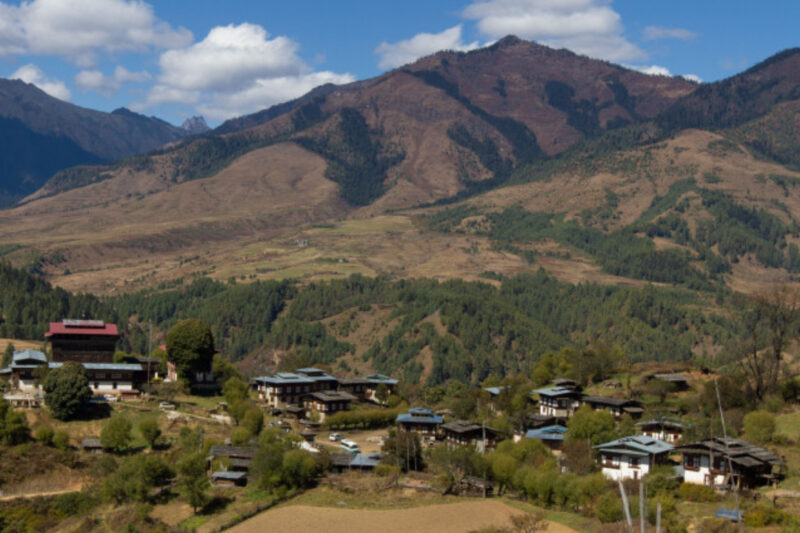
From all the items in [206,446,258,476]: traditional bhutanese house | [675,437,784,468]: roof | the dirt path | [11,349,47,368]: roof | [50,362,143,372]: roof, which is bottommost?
the dirt path

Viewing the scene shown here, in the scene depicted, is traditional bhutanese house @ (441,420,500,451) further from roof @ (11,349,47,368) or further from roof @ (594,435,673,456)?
roof @ (11,349,47,368)

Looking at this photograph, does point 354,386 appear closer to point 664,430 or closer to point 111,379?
point 111,379

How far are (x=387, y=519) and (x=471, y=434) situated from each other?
76.8 feet

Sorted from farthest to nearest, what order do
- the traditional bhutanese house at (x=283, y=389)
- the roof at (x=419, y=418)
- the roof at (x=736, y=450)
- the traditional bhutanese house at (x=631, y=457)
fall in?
the traditional bhutanese house at (x=283, y=389) → the roof at (x=419, y=418) → the traditional bhutanese house at (x=631, y=457) → the roof at (x=736, y=450)

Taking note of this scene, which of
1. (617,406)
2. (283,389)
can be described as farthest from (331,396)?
(617,406)

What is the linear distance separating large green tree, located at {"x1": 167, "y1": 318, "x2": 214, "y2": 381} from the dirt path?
34.6 meters

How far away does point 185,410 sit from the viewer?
85438 mm

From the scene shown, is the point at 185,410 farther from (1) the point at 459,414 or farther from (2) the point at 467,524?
(2) the point at 467,524

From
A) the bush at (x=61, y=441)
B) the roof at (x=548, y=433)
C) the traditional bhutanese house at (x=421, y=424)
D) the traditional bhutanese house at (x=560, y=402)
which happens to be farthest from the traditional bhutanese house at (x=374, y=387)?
the bush at (x=61, y=441)

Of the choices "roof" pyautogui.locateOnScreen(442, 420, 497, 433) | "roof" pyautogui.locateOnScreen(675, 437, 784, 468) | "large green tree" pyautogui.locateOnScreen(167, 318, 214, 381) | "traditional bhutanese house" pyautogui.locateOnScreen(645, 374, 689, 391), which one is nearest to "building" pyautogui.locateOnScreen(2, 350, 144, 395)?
"large green tree" pyautogui.locateOnScreen(167, 318, 214, 381)

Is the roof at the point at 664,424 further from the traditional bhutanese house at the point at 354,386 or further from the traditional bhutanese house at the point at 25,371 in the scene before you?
the traditional bhutanese house at the point at 25,371

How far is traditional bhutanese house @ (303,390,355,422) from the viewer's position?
93.6 m

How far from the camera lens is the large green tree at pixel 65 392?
3066 inches

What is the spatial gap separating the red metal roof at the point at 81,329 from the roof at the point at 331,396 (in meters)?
23.7
